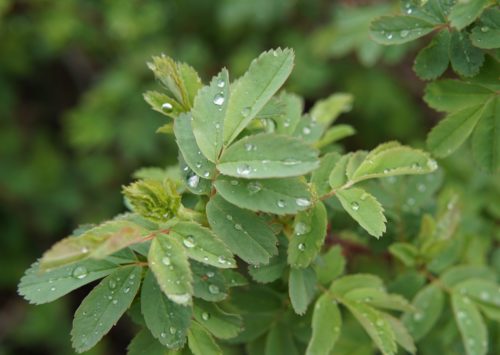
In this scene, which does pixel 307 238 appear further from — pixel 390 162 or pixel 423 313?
pixel 423 313

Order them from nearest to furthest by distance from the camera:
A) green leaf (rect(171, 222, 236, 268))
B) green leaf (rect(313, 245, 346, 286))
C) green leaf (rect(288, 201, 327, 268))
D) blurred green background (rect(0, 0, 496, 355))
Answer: green leaf (rect(171, 222, 236, 268)), green leaf (rect(288, 201, 327, 268)), green leaf (rect(313, 245, 346, 286)), blurred green background (rect(0, 0, 496, 355))

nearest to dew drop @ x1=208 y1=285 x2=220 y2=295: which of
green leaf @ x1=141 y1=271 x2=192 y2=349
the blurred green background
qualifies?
green leaf @ x1=141 y1=271 x2=192 y2=349

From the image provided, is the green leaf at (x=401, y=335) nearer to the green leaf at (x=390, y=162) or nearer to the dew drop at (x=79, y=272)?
the green leaf at (x=390, y=162)

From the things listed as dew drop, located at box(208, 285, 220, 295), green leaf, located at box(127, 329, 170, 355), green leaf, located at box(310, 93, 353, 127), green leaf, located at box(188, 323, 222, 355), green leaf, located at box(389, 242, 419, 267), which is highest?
dew drop, located at box(208, 285, 220, 295)

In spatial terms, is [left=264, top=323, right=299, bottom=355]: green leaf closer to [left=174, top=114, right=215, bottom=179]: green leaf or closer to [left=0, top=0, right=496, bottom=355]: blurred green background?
[left=174, top=114, right=215, bottom=179]: green leaf

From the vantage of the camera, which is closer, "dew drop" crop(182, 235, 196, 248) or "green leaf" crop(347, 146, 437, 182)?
Result: "dew drop" crop(182, 235, 196, 248)

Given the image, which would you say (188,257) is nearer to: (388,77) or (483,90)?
(483,90)

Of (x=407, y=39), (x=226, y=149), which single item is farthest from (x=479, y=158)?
→ (x=226, y=149)

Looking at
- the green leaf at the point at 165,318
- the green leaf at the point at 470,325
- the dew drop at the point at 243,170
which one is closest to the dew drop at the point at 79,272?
the green leaf at the point at 165,318
